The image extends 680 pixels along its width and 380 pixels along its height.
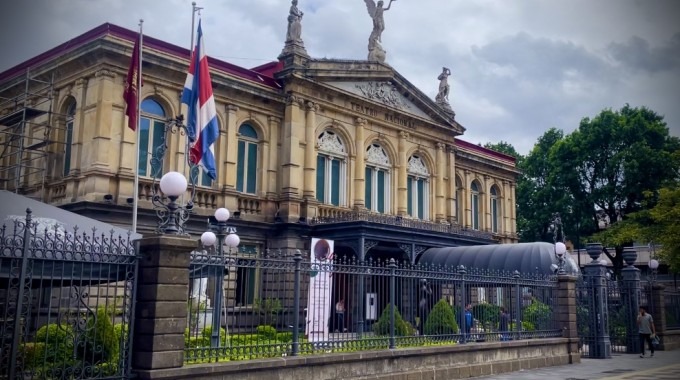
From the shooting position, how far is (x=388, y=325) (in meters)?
14.5

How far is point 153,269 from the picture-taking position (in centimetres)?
990

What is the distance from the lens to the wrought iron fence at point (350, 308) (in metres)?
11.5

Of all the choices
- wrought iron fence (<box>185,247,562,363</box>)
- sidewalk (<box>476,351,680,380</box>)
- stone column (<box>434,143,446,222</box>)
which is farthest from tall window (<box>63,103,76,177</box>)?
stone column (<box>434,143,446,222</box>)

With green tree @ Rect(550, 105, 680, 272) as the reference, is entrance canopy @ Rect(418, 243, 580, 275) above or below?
below

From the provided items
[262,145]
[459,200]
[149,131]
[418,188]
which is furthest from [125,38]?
[459,200]

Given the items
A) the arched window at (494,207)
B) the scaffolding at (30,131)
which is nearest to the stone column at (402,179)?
the arched window at (494,207)

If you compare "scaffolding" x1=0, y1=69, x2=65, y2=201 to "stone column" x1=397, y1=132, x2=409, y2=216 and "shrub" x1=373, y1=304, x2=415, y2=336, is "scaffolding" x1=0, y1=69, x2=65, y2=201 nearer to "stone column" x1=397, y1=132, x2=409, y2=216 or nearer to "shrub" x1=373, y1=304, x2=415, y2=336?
"shrub" x1=373, y1=304, x2=415, y2=336

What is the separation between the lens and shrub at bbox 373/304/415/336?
1438 cm

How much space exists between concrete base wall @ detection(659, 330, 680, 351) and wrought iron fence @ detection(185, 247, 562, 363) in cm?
744

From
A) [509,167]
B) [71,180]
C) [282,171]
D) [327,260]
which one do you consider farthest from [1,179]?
[509,167]

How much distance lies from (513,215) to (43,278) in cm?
3563

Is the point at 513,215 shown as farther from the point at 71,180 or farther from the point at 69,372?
the point at 69,372

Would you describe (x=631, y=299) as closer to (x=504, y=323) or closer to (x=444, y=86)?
(x=504, y=323)

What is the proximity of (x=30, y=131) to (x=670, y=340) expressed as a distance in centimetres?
2486
